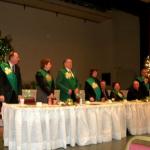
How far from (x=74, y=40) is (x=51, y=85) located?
7522 mm

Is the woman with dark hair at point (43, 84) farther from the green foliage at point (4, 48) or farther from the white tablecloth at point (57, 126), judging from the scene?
the green foliage at point (4, 48)

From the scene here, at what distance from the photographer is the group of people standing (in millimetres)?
5527

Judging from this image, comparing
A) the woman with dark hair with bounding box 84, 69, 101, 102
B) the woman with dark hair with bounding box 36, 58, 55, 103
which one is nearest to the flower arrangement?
the woman with dark hair with bounding box 36, 58, 55, 103

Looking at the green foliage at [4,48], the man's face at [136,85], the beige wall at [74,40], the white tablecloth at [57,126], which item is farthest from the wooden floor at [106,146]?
the beige wall at [74,40]

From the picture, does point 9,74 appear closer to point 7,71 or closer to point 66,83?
point 7,71

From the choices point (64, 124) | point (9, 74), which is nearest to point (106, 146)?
point (64, 124)

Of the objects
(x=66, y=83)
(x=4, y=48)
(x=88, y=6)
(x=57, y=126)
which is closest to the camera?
(x=57, y=126)

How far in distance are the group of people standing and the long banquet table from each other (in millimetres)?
537

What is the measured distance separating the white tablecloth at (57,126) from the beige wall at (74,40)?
602cm

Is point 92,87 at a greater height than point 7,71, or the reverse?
point 7,71

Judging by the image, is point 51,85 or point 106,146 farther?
point 51,85

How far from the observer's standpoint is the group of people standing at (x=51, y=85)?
5527 millimetres

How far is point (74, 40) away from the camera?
1353cm

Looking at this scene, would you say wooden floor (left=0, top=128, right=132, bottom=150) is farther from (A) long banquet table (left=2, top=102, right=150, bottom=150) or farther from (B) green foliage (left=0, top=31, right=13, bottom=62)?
(B) green foliage (left=0, top=31, right=13, bottom=62)
